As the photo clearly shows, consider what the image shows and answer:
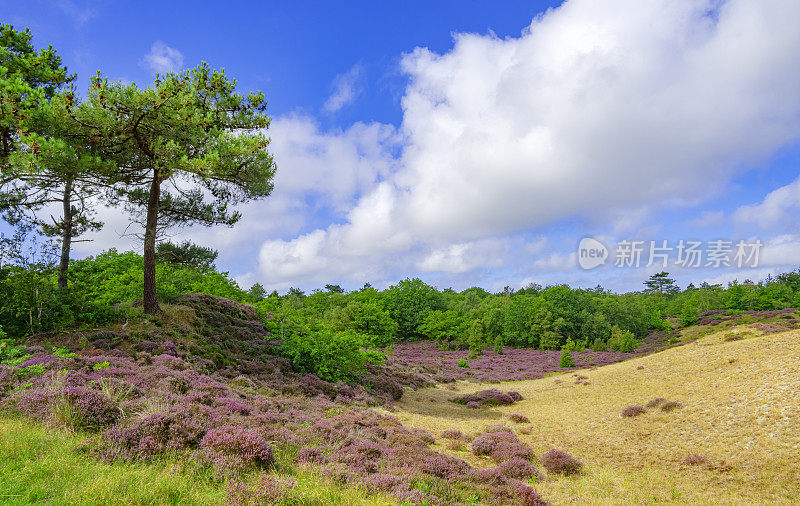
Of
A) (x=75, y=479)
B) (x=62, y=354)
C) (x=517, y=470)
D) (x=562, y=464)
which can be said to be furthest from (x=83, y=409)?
(x=562, y=464)

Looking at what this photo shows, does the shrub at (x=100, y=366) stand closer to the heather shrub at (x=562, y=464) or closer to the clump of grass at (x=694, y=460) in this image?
the heather shrub at (x=562, y=464)

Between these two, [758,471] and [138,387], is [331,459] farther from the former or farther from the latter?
[758,471]

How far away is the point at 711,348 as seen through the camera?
19156mm

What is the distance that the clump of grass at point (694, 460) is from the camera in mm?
8789

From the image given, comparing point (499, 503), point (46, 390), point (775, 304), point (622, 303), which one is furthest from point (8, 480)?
point (775, 304)

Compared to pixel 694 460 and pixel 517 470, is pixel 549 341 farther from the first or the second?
pixel 517 470

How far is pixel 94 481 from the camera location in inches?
199

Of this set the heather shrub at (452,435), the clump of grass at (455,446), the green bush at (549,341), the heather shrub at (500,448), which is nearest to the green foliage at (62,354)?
the clump of grass at (455,446)

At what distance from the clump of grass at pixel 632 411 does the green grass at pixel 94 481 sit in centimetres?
1061

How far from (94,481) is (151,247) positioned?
40.1ft

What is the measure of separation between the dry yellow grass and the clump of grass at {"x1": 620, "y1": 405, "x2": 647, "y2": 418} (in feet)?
0.86

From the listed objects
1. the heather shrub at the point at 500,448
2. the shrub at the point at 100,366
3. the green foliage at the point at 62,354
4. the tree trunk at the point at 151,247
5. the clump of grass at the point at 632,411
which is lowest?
the heather shrub at the point at 500,448

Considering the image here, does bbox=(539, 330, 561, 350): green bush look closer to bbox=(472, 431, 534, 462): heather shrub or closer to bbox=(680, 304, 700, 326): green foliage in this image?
bbox=(680, 304, 700, 326): green foliage

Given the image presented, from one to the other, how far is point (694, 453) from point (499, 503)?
5990mm
